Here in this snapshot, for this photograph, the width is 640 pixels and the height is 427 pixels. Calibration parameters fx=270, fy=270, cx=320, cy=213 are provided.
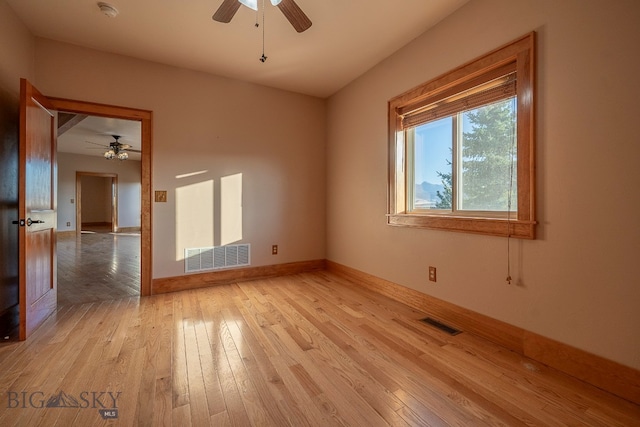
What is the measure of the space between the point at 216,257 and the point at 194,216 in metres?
0.59

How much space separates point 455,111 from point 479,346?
6.27 ft

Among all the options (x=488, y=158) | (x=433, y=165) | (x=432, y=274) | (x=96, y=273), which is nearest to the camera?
(x=488, y=158)

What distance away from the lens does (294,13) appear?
6.17ft

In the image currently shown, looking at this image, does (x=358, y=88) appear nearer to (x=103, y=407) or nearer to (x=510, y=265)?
(x=510, y=265)

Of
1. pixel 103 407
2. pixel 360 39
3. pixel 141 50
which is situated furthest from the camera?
pixel 141 50

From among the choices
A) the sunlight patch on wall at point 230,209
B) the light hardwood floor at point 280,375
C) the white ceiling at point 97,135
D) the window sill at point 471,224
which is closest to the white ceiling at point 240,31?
the sunlight patch on wall at point 230,209

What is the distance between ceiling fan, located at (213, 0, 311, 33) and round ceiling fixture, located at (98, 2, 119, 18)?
1.07 m

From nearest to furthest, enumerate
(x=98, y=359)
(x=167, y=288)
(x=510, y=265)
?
(x=98, y=359), (x=510, y=265), (x=167, y=288)

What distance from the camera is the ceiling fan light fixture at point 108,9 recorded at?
2.21m

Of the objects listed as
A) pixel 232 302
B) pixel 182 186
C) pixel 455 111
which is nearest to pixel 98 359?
pixel 232 302

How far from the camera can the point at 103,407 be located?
135 centimetres

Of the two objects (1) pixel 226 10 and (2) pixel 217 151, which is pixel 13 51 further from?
(1) pixel 226 10

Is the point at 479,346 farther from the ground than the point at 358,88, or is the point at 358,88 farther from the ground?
the point at 358,88

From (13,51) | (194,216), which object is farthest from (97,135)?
(194,216)
